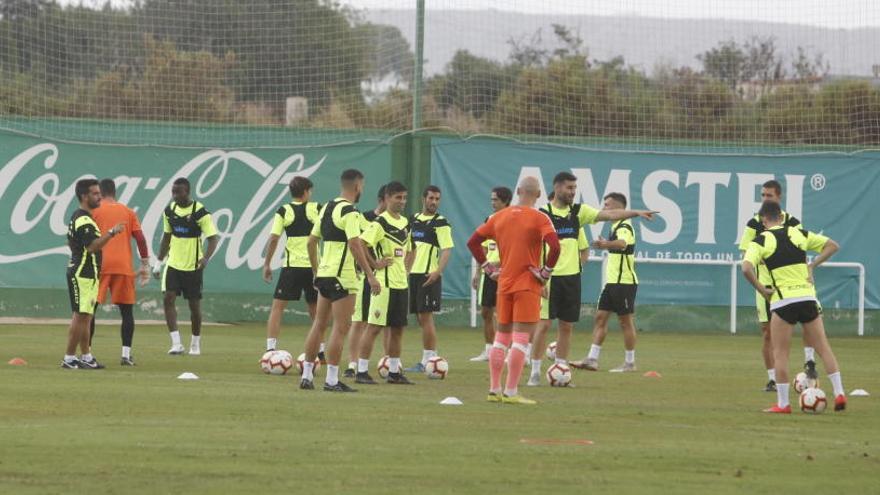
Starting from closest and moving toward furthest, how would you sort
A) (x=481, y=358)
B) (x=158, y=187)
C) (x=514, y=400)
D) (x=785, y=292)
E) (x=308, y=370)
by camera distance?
(x=785, y=292), (x=514, y=400), (x=308, y=370), (x=481, y=358), (x=158, y=187)

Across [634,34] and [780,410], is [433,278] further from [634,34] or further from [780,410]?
[634,34]

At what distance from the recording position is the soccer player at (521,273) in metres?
15.0

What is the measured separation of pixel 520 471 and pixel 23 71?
24262 mm

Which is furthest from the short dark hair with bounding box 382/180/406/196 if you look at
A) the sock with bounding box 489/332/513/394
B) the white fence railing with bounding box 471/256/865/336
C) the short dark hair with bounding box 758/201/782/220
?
the white fence railing with bounding box 471/256/865/336

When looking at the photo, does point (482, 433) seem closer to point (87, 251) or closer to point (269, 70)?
point (87, 251)

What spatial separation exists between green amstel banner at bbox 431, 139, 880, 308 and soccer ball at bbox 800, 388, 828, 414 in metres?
14.7

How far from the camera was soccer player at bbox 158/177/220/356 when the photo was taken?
21094mm

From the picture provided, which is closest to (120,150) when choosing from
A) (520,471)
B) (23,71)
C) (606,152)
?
(23,71)

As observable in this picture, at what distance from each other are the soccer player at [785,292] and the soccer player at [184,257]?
29.1ft

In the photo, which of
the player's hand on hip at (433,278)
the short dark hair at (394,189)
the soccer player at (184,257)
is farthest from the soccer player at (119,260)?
the short dark hair at (394,189)

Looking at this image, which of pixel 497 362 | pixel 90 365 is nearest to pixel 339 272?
pixel 497 362

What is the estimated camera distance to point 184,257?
835 inches

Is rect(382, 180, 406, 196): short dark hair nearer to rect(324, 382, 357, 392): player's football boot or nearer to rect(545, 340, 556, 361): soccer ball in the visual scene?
rect(324, 382, 357, 392): player's football boot

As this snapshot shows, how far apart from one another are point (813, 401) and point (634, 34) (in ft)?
60.3
